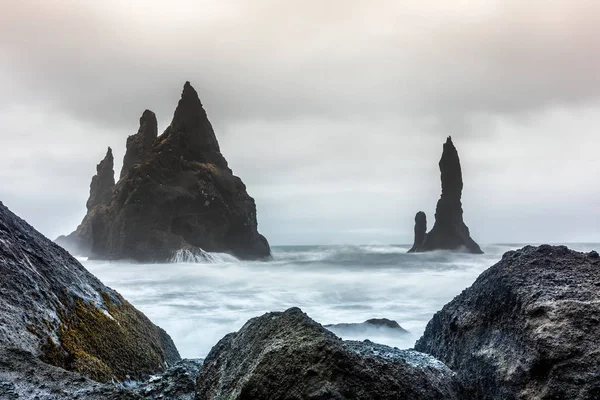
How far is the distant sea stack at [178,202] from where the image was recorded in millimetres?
57094

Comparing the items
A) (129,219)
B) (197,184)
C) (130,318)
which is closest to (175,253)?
(129,219)

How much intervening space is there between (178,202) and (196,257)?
9.34m

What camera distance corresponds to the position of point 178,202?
198 feet

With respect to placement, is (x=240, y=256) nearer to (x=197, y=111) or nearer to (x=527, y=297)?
(x=197, y=111)

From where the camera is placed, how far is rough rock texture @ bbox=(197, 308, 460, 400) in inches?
120

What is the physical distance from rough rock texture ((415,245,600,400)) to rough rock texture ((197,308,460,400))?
0.39 meters

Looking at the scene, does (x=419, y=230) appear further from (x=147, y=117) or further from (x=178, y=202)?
(x=147, y=117)

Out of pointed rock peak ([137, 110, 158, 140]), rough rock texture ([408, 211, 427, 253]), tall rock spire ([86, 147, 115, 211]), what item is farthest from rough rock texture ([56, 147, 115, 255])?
rough rock texture ([408, 211, 427, 253])

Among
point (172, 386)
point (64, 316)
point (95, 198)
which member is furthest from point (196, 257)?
point (172, 386)

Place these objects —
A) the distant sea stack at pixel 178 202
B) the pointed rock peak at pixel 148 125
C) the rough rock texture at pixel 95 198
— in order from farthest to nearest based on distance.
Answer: the rough rock texture at pixel 95 198, the pointed rock peak at pixel 148 125, the distant sea stack at pixel 178 202

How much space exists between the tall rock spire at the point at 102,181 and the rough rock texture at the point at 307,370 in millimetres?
91907

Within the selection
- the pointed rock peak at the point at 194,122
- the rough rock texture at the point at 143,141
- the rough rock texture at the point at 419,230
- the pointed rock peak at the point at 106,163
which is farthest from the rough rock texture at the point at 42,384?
the pointed rock peak at the point at 106,163

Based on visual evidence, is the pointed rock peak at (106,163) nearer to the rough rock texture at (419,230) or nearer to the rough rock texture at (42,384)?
the rough rock texture at (419,230)

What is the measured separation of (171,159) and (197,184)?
500 cm
